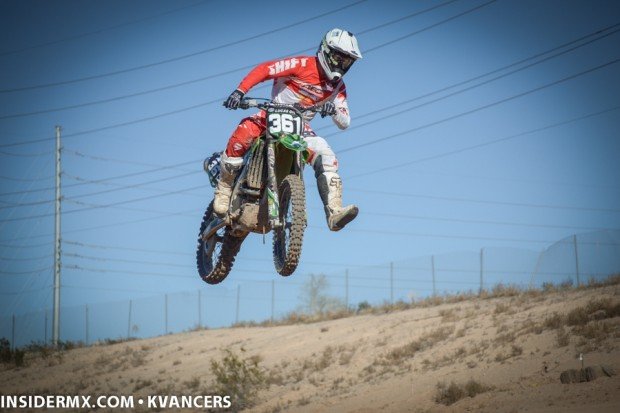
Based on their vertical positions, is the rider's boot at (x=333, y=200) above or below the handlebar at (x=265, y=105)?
below

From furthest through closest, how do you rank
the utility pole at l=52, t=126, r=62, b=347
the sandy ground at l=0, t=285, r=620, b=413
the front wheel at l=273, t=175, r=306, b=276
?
the utility pole at l=52, t=126, r=62, b=347, the sandy ground at l=0, t=285, r=620, b=413, the front wheel at l=273, t=175, r=306, b=276

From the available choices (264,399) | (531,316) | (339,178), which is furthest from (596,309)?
(339,178)

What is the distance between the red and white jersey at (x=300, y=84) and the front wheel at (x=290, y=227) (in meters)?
1.13

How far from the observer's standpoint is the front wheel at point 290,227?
13.2m

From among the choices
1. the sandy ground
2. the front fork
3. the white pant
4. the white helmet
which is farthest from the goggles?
the sandy ground

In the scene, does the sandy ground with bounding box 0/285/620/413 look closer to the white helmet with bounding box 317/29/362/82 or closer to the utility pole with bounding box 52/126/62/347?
the utility pole with bounding box 52/126/62/347

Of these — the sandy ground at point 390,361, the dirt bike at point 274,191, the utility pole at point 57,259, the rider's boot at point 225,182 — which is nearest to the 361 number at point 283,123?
the dirt bike at point 274,191

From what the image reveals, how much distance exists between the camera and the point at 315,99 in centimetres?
1425

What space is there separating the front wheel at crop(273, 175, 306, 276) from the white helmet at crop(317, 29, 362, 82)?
1629 mm

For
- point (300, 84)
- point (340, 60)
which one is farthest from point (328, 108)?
point (340, 60)

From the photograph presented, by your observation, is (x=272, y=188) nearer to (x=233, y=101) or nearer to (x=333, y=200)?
(x=333, y=200)

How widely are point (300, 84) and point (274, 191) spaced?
1.71 meters

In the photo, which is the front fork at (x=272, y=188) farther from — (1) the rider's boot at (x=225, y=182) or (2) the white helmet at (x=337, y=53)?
(2) the white helmet at (x=337, y=53)

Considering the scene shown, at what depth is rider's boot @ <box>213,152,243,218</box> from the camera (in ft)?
47.9
